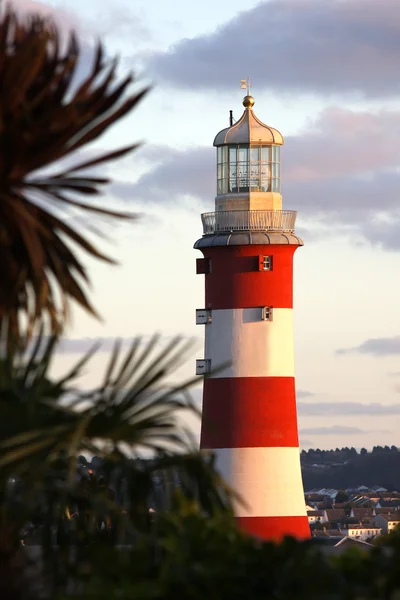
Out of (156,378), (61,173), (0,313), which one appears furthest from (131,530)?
(61,173)

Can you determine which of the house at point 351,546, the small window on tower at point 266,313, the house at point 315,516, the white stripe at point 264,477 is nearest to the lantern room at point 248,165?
the small window on tower at point 266,313

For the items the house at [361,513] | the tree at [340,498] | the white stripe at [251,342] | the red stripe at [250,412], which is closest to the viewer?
the red stripe at [250,412]

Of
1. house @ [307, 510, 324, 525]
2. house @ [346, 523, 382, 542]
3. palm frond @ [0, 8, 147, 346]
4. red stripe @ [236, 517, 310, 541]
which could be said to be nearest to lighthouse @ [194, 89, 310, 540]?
red stripe @ [236, 517, 310, 541]

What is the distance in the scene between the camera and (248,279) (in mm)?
33688

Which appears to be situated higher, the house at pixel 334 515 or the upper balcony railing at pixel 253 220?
the house at pixel 334 515

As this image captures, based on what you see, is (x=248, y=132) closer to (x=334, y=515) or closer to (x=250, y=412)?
(x=250, y=412)

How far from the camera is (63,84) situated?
10.1 metres

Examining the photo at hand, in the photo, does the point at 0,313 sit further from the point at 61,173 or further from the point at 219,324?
the point at 219,324

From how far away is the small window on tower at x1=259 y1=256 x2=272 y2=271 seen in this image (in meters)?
33.8

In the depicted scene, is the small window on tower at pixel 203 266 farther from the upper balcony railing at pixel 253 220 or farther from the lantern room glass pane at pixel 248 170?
the lantern room glass pane at pixel 248 170

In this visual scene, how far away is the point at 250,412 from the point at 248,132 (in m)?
6.73

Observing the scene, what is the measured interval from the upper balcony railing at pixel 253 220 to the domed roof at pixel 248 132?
1610mm

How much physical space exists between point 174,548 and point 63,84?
11.0 ft

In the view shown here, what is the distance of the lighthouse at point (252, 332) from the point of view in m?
32.3
